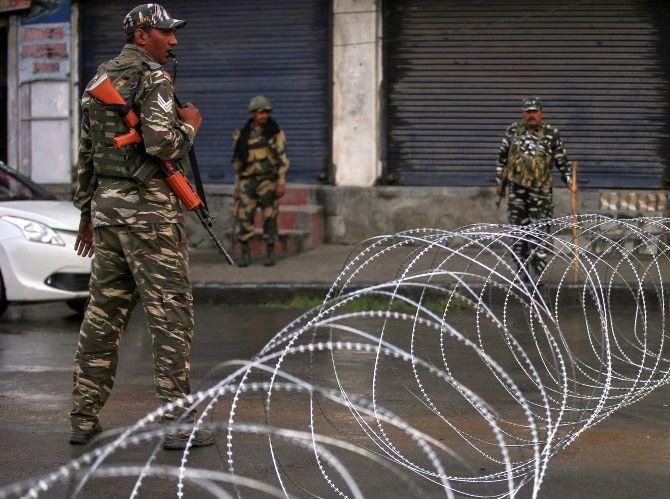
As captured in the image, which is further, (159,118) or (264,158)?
(264,158)

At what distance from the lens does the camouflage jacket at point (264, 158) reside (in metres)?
13.8

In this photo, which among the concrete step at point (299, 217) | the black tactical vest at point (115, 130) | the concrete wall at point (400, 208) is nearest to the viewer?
the black tactical vest at point (115, 130)

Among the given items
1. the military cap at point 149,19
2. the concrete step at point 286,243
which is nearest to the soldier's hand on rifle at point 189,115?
the military cap at point 149,19

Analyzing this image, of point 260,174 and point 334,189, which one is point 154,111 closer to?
point 260,174

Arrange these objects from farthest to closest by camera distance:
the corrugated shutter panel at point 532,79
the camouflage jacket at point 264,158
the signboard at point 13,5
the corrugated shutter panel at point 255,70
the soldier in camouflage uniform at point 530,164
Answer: the signboard at point 13,5, the corrugated shutter panel at point 255,70, the corrugated shutter panel at point 532,79, the camouflage jacket at point 264,158, the soldier in camouflage uniform at point 530,164

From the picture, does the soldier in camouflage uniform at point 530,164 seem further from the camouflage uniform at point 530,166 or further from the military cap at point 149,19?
the military cap at point 149,19

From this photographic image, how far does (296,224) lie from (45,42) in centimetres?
450

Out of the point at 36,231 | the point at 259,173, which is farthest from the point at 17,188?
the point at 259,173

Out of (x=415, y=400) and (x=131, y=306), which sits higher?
(x=131, y=306)

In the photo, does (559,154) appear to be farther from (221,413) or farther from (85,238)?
(85,238)

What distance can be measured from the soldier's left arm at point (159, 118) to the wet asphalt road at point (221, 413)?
1346mm

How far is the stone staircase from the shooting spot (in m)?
15.2

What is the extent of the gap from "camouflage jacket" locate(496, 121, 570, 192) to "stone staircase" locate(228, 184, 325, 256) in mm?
3664

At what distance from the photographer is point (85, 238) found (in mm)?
6105
